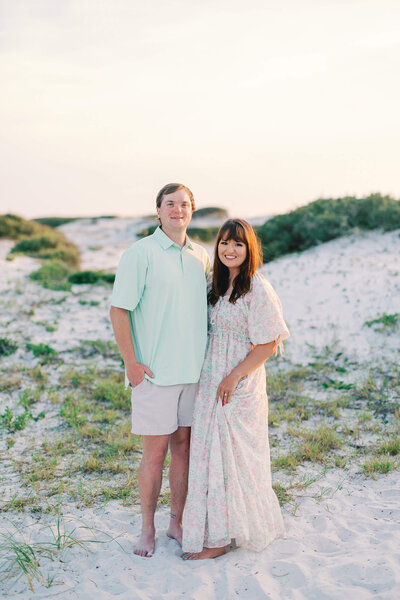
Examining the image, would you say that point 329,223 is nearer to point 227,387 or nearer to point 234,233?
point 234,233

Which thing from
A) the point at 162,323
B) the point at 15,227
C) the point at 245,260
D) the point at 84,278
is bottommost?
the point at 84,278

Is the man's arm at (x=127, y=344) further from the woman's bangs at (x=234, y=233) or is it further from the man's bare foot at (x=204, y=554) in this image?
the man's bare foot at (x=204, y=554)

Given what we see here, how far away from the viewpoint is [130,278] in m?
3.00

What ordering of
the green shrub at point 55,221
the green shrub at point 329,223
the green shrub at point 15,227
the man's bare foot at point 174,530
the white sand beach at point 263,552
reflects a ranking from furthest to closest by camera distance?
1. the green shrub at point 55,221
2. the green shrub at point 15,227
3. the green shrub at point 329,223
4. the man's bare foot at point 174,530
5. the white sand beach at point 263,552

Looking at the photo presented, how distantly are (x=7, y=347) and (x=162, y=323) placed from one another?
17.0 feet

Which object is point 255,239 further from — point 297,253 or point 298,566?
point 297,253

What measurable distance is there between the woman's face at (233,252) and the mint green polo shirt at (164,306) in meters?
0.20

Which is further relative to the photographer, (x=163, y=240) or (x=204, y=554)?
(x=204, y=554)

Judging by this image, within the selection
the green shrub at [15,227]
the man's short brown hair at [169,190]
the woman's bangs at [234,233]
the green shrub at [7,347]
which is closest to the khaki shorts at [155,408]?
the woman's bangs at [234,233]

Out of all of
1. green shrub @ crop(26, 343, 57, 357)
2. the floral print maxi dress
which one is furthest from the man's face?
green shrub @ crop(26, 343, 57, 357)

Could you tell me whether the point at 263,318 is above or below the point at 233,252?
below

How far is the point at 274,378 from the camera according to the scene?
257 inches

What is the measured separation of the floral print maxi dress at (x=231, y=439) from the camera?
313 cm

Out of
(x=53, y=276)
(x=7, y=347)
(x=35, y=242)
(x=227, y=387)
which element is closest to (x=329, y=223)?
(x=53, y=276)
